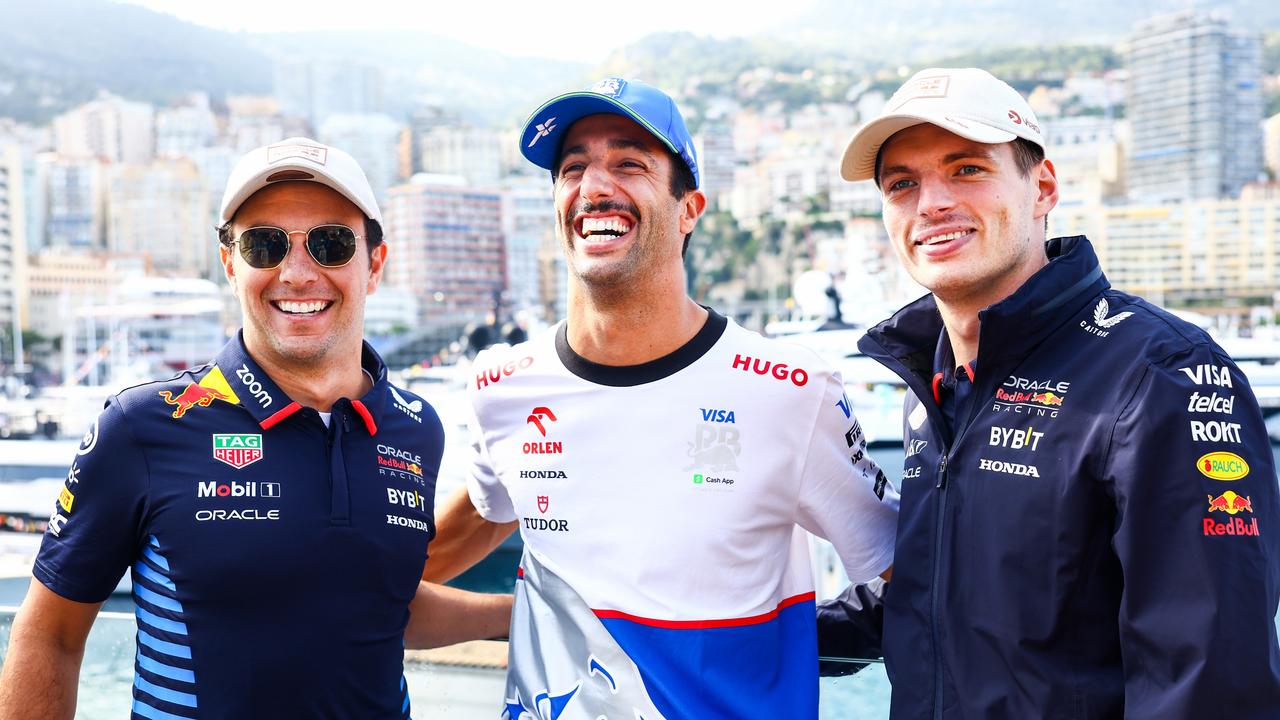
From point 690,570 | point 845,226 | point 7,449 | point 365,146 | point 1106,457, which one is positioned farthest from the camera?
point 365,146

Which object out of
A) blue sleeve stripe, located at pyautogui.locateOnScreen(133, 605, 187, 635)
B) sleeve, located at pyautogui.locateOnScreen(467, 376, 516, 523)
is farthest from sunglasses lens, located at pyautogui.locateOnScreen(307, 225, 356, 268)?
blue sleeve stripe, located at pyautogui.locateOnScreen(133, 605, 187, 635)

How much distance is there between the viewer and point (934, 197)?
81.9 inches

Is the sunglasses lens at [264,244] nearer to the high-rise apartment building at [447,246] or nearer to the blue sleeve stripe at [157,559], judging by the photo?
the blue sleeve stripe at [157,559]

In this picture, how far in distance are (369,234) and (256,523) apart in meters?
0.69

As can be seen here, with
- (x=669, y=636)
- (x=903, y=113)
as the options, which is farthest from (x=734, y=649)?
(x=903, y=113)

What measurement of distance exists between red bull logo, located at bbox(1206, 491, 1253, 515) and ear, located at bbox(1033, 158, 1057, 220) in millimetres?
681

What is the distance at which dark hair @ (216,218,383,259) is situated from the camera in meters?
2.34

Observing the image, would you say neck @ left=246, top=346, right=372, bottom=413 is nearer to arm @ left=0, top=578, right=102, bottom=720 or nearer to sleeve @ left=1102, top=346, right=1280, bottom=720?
arm @ left=0, top=578, right=102, bottom=720

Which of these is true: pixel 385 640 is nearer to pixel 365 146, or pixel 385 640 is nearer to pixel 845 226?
pixel 845 226

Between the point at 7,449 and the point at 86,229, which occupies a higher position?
the point at 86,229

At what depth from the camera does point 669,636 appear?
84.7 inches

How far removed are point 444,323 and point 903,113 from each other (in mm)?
105244

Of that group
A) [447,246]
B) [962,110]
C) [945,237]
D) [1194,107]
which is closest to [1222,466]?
[945,237]

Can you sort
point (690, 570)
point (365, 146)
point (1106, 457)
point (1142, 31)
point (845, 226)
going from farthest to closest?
point (365, 146) → point (1142, 31) → point (845, 226) → point (690, 570) → point (1106, 457)
